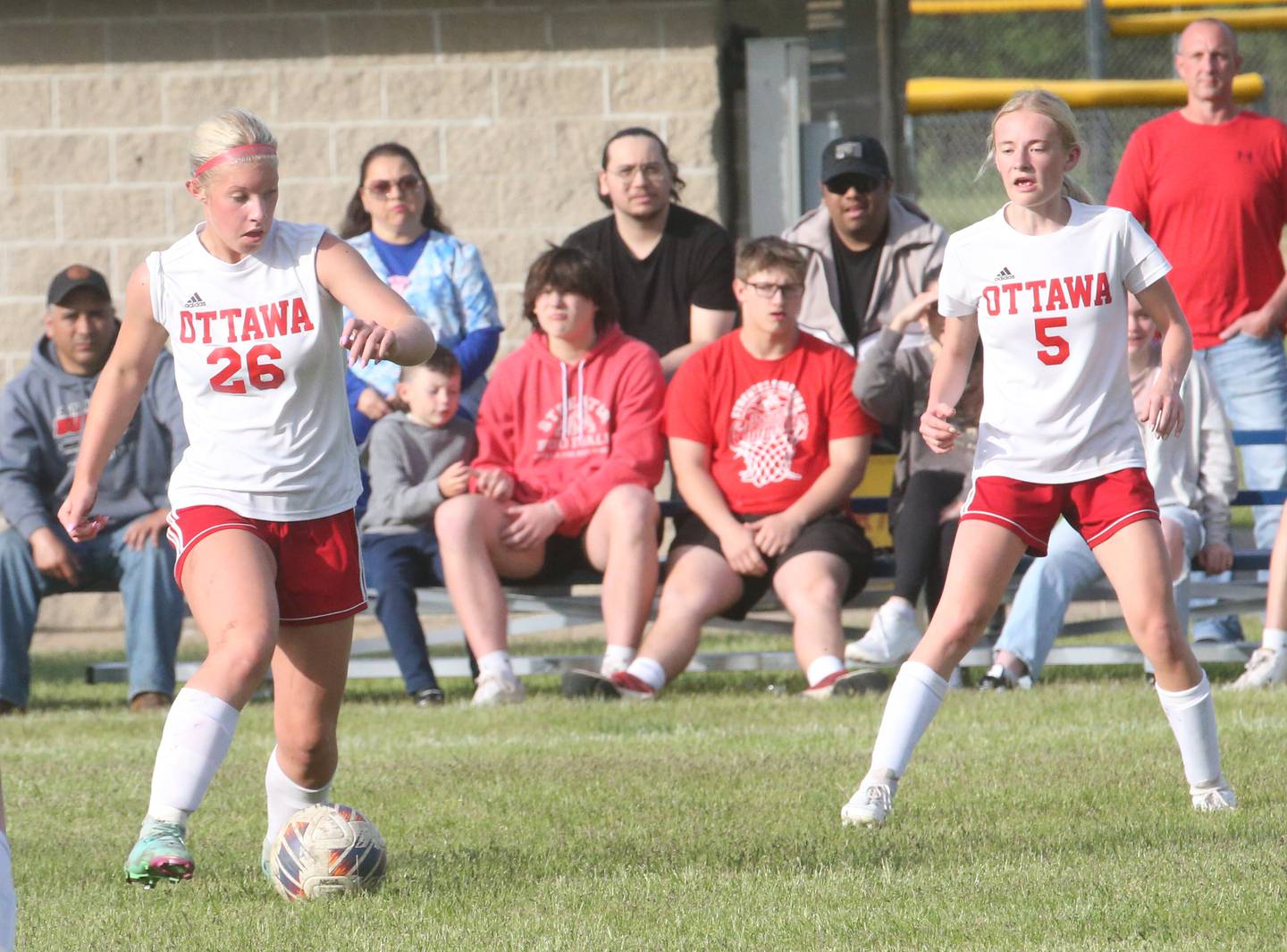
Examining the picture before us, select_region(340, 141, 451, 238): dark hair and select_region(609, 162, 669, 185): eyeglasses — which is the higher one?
select_region(609, 162, 669, 185): eyeglasses

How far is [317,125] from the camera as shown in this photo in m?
10.8

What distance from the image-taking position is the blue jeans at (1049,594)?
7.89 meters

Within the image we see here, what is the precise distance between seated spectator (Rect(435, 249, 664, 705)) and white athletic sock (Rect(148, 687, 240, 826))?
11.6 ft

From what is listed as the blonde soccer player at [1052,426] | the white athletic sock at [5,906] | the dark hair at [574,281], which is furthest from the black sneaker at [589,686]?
the white athletic sock at [5,906]

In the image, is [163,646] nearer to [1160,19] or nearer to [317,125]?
[317,125]

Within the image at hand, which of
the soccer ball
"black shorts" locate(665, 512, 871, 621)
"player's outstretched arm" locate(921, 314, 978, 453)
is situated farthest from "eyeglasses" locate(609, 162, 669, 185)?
the soccer ball

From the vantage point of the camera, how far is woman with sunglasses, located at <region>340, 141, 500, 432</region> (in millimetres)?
8797

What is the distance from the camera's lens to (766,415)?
830 cm

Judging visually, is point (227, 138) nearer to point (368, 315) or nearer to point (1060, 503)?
point (368, 315)

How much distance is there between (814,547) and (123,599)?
2899 mm

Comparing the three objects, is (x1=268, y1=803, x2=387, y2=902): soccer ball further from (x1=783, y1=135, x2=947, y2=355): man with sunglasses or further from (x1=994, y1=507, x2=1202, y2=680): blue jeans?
(x1=783, y1=135, x2=947, y2=355): man with sunglasses

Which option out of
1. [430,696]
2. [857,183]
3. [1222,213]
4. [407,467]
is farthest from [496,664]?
[1222,213]

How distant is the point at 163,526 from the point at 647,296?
93.3 inches

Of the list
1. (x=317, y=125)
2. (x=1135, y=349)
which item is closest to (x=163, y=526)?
(x=317, y=125)
